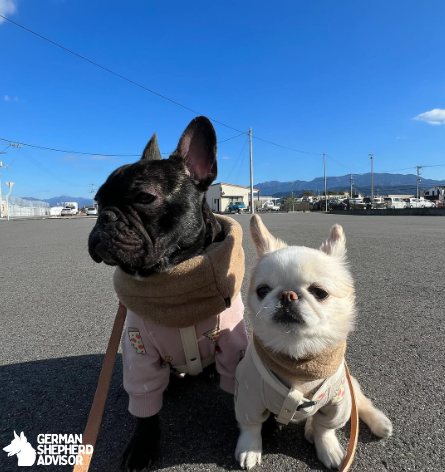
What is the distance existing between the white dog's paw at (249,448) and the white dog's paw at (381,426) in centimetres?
58

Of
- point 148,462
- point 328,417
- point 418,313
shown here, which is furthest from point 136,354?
point 418,313

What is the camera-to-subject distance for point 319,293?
1.38 metres

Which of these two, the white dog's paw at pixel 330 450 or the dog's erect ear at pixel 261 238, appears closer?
the white dog's paw at pixel 330 450

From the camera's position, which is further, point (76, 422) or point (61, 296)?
point (61, 296)

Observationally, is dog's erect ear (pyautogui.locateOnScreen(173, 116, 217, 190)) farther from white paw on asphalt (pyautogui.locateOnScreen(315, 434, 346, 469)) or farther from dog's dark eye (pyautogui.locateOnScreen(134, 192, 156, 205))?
white paw on asphalt (pyautogui.locateOnScreen(315, 434, 346, 469))

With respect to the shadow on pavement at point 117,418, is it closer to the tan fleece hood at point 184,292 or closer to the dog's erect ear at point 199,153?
the tan fleece hood at point 184,292

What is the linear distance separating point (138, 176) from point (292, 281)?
98 cm

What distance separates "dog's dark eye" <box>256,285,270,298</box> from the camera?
1.45 meters

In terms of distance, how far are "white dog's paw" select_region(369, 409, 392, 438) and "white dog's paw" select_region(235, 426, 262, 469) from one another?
581mm

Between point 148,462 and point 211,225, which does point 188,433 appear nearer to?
point 148,462

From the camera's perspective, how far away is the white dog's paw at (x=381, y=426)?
1.59 meters

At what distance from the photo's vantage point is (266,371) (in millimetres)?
1458

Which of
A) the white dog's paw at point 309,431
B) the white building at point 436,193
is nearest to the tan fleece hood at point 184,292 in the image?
the white dog's paw at point 309,431

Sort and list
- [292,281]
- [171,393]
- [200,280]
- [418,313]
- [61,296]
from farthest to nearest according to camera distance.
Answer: [61,296]
[418,313]
[171,393]
[200,280]
[292,281]
